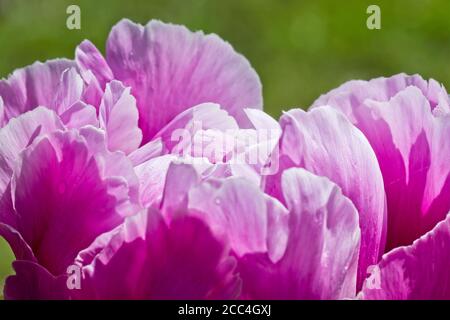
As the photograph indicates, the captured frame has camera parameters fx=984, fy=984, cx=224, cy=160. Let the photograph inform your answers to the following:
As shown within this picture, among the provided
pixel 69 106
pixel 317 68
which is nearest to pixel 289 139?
pixel 69 106

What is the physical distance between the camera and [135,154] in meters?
0.65

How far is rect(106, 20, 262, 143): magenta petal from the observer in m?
0.75

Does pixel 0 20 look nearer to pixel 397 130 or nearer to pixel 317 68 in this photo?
pixel 317 68

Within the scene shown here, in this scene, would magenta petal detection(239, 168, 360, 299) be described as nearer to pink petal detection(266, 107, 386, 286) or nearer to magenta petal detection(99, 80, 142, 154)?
pink petal detection(266, 107, 386, 286)

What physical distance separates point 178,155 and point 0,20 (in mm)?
1645

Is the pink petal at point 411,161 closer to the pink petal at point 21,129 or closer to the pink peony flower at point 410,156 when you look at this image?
the pink peony flower at point 410,156

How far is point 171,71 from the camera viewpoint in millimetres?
752

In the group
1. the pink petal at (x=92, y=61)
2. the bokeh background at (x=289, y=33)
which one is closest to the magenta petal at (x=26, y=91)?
the pink petal at (x=92, y=61)

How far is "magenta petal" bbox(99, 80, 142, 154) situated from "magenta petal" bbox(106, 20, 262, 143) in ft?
0.18

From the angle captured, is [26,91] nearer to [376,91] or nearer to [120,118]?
[120,118]

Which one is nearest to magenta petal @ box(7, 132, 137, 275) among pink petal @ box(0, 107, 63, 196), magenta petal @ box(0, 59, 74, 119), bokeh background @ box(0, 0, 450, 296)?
pink petal @ box(0, 107, 63, 196)

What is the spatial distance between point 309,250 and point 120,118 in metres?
0.20

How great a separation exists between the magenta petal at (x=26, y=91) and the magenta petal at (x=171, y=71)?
0.05 m

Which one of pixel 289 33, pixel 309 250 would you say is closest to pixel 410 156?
pixel 309 250
